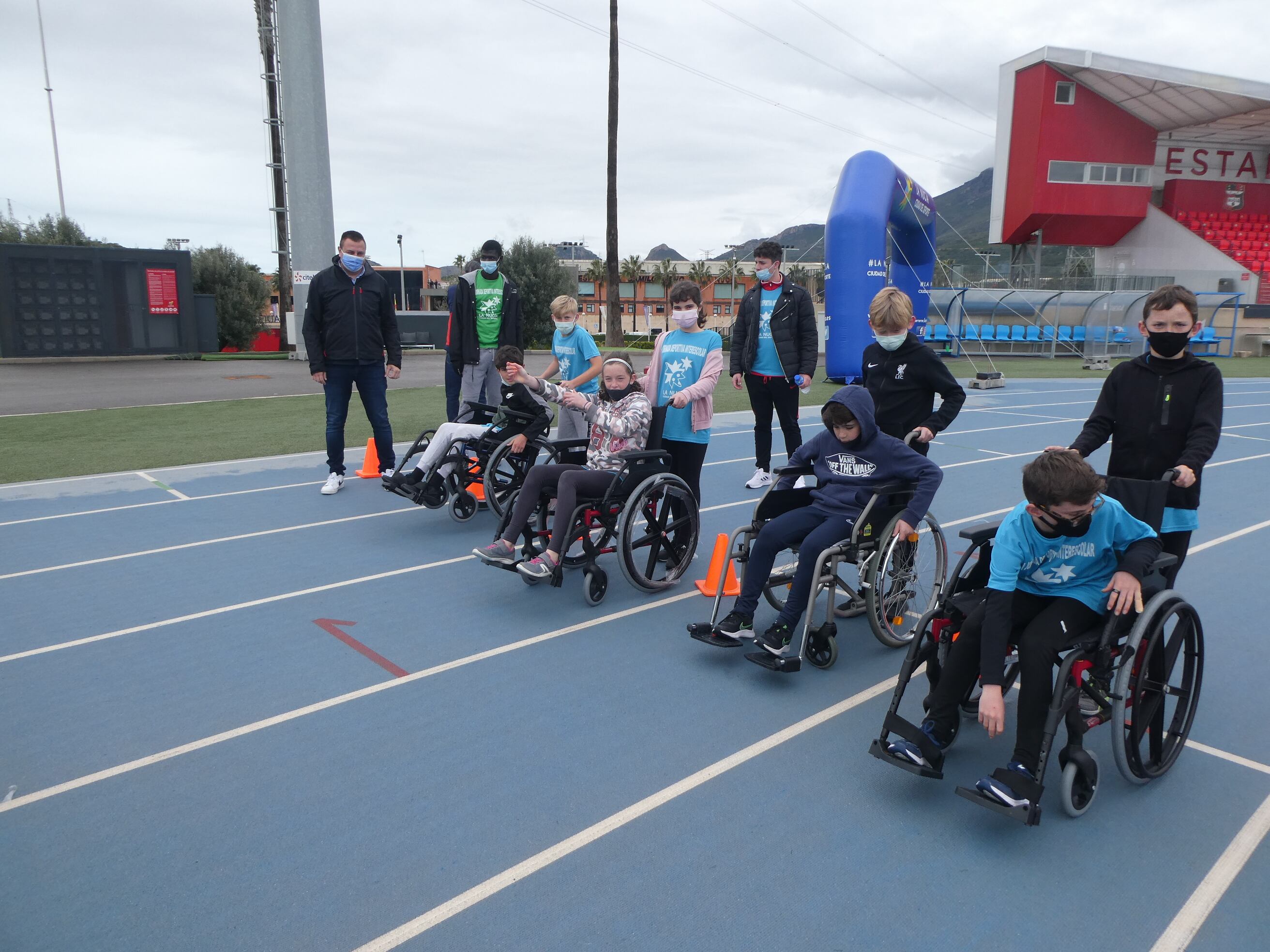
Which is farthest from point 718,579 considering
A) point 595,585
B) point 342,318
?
point 342,318

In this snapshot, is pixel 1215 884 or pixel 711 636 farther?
pixel 711 636

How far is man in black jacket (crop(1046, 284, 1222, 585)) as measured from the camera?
3062mm

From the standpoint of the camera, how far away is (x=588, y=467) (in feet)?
15.0

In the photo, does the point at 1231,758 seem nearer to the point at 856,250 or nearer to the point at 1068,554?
the point at 1068,554

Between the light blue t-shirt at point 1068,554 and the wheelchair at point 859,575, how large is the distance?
0.63 meters

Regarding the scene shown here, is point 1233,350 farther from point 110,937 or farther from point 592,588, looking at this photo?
point 110,937

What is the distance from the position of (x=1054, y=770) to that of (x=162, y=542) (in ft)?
16.7

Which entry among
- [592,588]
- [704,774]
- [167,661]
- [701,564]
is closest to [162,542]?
[167,661]

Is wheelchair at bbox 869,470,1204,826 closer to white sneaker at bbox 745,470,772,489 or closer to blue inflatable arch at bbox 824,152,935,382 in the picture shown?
white sneaker at bbox 745,470,772,489

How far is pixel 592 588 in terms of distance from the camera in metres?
4.30

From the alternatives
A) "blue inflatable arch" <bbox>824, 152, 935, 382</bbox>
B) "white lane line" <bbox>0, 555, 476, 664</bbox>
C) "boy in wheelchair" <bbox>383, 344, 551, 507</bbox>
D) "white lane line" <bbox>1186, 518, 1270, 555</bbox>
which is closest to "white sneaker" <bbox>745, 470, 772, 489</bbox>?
"boy in wheelchair" <bbox>383, 344, 551, 507</bbox>

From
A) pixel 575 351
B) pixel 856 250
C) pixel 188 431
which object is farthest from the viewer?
pixel 856 250

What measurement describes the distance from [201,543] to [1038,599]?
4829 mm

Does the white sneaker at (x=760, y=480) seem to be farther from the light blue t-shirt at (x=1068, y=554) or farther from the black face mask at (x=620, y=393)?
the light blue t-shirt at (x=1068, y=554)
